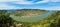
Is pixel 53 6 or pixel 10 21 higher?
pixel 53 6

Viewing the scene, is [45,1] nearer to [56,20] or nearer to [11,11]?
[56,20]

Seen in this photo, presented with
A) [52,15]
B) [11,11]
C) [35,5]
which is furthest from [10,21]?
[52,15]

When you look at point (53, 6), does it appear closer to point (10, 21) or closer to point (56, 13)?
point (56, 13)

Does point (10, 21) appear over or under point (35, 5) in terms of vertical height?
under

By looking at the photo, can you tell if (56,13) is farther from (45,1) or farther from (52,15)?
(45,1)

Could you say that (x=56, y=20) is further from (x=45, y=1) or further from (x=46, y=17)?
(x=45, y=1)

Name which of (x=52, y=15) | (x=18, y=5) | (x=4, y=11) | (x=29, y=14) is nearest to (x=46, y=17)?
(x=52, y=15)

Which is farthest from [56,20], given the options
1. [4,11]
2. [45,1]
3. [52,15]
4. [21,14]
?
[4,11]
